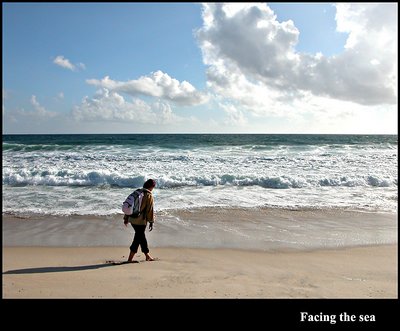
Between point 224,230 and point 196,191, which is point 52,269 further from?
point 196,191

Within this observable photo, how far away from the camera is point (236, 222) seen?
8.12m

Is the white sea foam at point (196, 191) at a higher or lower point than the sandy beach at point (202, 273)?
higher

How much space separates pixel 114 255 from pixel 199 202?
465 centimetres

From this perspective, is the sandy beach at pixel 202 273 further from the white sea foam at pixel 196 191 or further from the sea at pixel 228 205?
the white sea foam at pixel 196 191

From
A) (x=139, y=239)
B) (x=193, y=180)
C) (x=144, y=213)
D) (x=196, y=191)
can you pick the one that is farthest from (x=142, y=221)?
(x=193, y=180)

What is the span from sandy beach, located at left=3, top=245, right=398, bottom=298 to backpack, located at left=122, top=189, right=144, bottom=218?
0.87 meters

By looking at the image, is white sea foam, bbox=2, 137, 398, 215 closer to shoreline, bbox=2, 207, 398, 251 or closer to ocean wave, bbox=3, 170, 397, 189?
ocean wave, bbox=3, 170, 397, 189

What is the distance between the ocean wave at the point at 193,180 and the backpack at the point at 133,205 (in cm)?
753

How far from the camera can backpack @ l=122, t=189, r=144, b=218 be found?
542 cm

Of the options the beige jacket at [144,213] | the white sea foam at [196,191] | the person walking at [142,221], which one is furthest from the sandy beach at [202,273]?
the white sea foam at [196,191]

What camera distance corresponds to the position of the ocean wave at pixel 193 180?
13.5 m

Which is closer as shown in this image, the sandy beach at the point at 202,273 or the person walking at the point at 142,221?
the sandy beach at the point at 202,273

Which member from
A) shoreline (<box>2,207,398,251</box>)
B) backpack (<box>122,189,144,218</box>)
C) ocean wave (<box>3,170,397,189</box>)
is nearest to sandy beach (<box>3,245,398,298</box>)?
shoreline (<box>2,207,398,251</box>)
